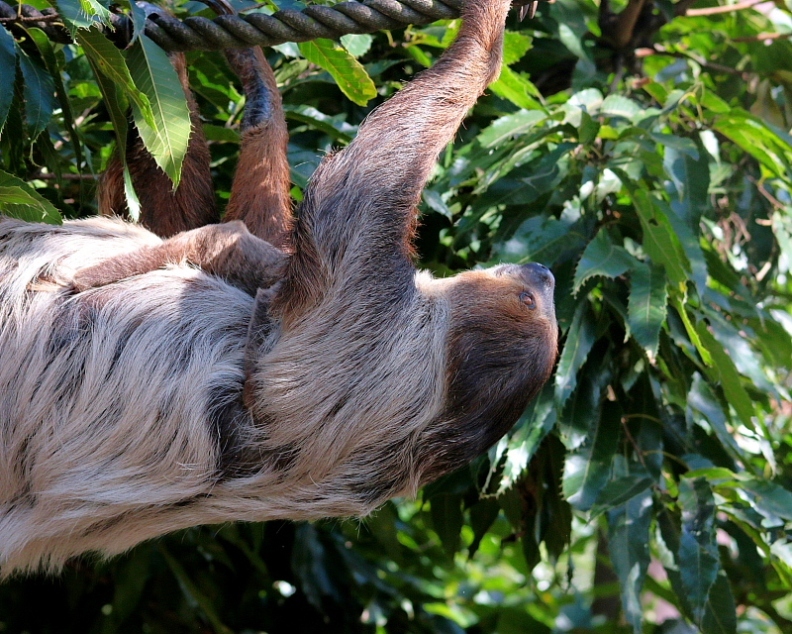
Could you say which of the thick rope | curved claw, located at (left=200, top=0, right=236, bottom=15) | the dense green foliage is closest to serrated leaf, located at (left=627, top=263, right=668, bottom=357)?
the dense green foliage

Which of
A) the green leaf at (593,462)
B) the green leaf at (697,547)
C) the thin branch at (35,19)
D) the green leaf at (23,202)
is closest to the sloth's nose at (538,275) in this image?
the green leaf at (593,462)

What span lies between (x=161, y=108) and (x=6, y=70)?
55cm

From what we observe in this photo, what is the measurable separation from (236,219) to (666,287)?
1953mm

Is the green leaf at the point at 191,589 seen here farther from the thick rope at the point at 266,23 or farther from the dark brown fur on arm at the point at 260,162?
the thick rope at the point at 266,23

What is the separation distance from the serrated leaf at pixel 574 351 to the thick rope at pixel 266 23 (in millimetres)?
1421

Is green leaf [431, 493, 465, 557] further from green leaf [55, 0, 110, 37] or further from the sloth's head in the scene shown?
green leaf [55, 0, 110, 37]

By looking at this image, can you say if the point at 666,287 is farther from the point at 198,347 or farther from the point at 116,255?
the point at 116,255

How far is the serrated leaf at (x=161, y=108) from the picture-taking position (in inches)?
136

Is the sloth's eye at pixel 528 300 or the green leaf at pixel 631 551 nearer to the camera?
the sloth's eye at pixel 528 300

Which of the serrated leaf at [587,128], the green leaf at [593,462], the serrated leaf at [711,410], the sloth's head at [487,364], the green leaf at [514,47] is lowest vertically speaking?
the green leaf at [593,462]

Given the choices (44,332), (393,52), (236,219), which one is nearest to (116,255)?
(44,332)

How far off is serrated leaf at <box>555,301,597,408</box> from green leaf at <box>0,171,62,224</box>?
208 cm

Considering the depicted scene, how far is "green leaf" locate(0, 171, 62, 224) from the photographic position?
10.4ft

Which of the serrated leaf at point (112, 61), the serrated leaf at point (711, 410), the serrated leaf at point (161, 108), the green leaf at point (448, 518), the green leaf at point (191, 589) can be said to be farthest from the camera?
the green leaf at point (191, 589)
